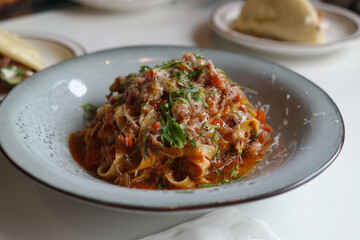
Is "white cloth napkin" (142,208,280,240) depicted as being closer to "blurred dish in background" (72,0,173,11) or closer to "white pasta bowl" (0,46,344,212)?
"white pasta bowl" (0,46,344,212)

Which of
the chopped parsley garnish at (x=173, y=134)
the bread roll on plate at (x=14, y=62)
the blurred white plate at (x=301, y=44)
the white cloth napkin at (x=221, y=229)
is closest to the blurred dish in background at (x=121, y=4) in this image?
the blurred white plate at (x=301, y=44)

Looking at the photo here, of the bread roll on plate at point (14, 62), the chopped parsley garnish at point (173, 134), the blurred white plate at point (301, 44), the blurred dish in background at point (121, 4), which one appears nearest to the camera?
the chopped parsley garnish at point (173, 134)

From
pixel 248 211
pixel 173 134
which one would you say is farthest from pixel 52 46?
Result: pixel 248 211

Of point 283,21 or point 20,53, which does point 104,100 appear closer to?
point 20,53

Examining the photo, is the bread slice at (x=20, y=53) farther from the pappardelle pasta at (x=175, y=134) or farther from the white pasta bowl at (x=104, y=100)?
the pappardelle pasta at (x=175, y=134)

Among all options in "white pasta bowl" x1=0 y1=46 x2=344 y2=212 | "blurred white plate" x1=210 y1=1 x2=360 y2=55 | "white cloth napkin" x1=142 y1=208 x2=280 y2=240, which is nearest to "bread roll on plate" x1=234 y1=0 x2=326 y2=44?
"blurred white plate" x1=210 y1=1 x2=360 y2=55
